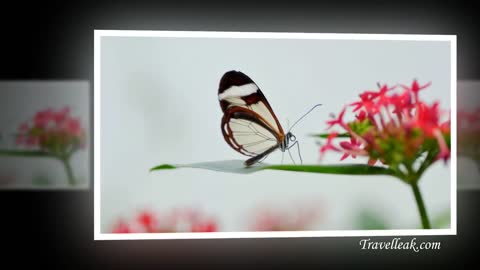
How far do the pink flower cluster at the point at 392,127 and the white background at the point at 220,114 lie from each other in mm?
60

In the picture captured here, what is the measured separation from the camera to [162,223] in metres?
2.50

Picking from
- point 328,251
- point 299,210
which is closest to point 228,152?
point 299,210

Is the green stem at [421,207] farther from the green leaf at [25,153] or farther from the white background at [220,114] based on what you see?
the green leaf at [25,153]

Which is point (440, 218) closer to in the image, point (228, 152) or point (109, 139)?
point (228, 152)

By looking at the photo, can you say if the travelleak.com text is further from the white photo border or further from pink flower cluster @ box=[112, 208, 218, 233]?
pink flower cluster @ box=[112, 208, 218, 233]

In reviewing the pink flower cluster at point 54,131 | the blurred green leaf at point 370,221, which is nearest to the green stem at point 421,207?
the blurred green leaf at point 370,221

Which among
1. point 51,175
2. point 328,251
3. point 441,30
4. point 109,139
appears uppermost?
point 441,30

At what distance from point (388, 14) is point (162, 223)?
144cm

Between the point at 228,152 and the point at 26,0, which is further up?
the point at 26,0

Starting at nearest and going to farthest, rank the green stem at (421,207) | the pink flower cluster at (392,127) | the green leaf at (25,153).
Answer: the pink flower cluster at (392,127)
the green leaf at (25,153)
the green stem at (421,207)

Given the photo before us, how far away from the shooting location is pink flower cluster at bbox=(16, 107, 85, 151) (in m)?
2.46

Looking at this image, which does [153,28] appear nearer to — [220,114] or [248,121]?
[220,114]

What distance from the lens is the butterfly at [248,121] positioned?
2510mm

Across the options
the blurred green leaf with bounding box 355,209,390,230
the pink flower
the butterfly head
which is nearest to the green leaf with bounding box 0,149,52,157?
the pink flower
